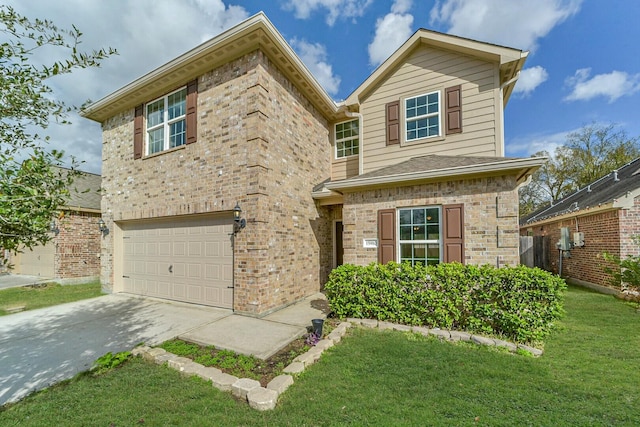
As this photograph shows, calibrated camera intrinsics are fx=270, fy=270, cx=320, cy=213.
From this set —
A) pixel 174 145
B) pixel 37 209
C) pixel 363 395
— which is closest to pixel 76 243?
pixel 174 145

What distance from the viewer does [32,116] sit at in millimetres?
2422

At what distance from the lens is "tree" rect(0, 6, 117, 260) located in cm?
201

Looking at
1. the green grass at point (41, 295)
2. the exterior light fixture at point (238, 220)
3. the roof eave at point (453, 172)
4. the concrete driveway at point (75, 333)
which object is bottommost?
the green grass at point (41, 295)

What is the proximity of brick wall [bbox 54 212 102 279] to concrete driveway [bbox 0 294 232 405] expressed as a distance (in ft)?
14.3

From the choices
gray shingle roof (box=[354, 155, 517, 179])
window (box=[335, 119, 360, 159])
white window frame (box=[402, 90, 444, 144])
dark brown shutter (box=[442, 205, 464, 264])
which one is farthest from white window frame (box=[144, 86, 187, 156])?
dark brown shutter (box=[442, 205, 464, 264])

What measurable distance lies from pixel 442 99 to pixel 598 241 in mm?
6891

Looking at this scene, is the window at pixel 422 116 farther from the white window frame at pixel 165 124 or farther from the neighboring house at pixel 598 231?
the white window frame at pixel 165 124

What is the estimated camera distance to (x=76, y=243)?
10.6 m

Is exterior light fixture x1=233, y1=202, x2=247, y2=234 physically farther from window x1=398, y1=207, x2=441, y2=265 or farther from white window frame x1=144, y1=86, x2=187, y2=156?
window x1=398, y1=207, x2=441, y2=265

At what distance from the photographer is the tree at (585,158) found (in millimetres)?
18005

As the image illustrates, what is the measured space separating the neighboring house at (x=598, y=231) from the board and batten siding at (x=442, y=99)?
4.51m

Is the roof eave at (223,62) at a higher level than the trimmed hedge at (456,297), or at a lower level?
higher

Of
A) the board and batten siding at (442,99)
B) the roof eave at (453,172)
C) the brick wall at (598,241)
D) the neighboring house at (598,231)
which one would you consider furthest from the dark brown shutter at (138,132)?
the brick wall at (598,241)

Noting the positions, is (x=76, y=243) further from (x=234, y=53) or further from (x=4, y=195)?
(x=4, y=195)
